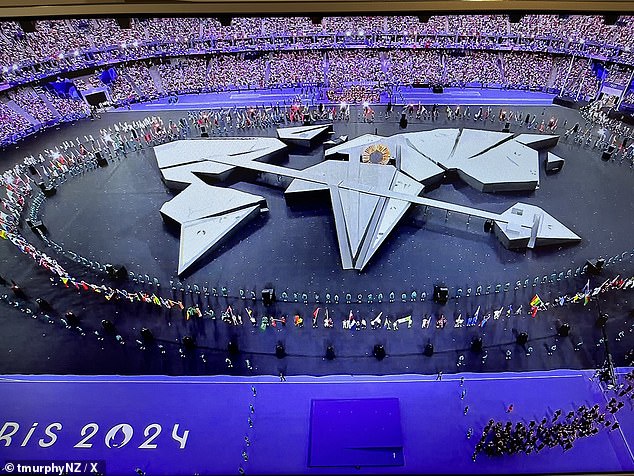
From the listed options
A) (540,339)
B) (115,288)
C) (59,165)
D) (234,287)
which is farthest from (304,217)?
(59,165)

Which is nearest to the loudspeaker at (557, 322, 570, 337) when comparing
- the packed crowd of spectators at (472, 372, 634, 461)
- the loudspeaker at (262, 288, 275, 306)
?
the packed crowd of spectators at (472, 372, 634, 461)

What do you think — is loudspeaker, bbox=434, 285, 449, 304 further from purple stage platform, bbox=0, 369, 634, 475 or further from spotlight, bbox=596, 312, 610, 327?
spotlight, bbox=596, 312, 610, 327

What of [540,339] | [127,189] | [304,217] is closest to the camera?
[540,339]

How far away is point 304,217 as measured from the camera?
130 ft

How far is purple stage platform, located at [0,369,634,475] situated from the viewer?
23.4 meters

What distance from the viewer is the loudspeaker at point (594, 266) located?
32.3 m

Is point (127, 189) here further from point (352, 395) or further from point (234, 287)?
point (352, 395)

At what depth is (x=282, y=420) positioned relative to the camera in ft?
83.0

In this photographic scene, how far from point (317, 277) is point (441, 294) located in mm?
8633

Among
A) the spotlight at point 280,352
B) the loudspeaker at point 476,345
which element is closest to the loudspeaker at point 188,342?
the spotlight at point 280,352

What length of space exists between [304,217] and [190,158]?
47.3 ft

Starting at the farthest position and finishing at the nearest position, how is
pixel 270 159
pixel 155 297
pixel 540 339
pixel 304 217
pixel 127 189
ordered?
pixel 270 159
pixel 127 189
pixel 304 217
pixel 155 297
pixel 540 339

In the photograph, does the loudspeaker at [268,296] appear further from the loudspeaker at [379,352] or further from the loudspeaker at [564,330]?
the loudspeaker at [564,330]

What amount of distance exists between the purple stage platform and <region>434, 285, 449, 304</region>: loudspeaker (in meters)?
5.72
